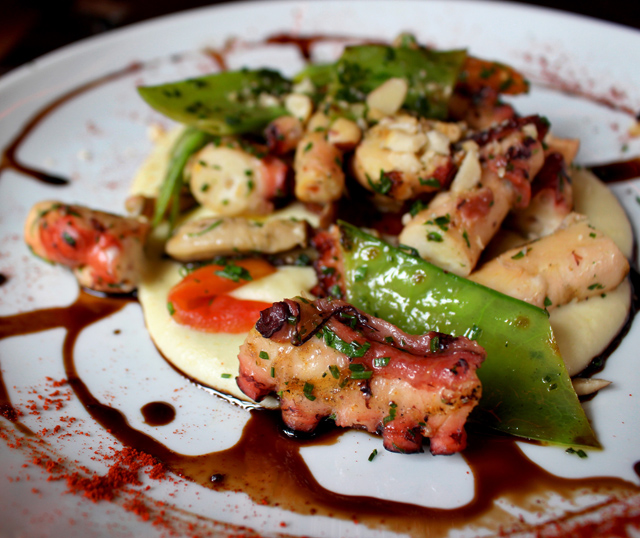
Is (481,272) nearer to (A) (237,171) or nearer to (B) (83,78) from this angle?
(A) (237,171)

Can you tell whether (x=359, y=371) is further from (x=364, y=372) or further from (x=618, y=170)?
(x=618, y=170)

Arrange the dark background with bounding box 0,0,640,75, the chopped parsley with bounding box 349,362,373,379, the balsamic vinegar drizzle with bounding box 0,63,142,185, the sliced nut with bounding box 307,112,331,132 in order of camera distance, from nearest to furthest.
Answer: the chopped parsley with bounding box 349,362,373,379, the sliced nut with bounding box 307,112,331,132, the balsamic vinegar drizzle with bounding box 0,63,142,185, the dark background with bounding box 0,0,640,75

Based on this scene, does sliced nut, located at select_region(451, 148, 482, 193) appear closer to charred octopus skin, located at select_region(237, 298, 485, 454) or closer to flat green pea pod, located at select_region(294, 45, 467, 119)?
flat green pea pod, located at select_region(294, 45, 467, 119)

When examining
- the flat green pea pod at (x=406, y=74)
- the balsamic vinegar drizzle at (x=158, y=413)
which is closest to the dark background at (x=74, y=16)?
the flat green pea pod at (x=406, y=74)

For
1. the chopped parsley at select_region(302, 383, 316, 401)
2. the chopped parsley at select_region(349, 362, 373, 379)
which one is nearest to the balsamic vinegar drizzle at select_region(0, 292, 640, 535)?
the chopped parsley at select_region(302, 383, 316, 401)

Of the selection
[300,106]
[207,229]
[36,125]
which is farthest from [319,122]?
[36,125]
